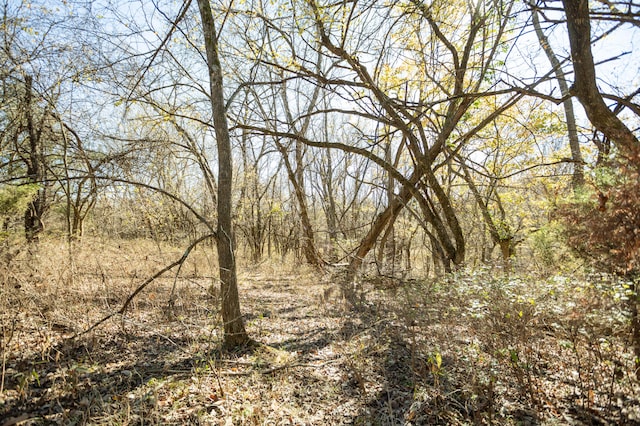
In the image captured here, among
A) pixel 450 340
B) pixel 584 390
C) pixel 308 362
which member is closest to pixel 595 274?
pixel 584 390

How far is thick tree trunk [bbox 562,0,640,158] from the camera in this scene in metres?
3.05

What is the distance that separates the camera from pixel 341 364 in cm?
366

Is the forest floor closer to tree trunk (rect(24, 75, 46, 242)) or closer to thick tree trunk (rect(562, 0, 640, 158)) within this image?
thick tree trunk (rect(562, 0, 640, 158))

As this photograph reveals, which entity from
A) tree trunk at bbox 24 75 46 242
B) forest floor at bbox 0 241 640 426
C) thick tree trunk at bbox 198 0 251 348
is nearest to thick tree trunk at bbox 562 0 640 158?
forest floor at bbox 0 241 640 426

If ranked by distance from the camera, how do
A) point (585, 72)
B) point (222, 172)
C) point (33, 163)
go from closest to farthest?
point (585, 72) < point (222, 172) < point (33, 163)

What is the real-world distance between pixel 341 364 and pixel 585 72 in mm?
4085

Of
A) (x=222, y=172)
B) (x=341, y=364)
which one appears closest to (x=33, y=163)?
(x=222, y=172)

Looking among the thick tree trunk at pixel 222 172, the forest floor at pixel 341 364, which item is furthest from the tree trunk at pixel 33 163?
the thick tree trunk at pixel 222 172

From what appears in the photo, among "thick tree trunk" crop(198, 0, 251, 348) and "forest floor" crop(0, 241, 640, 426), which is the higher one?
→ "thick tree trunk" crop(198, 0, 251, 348)

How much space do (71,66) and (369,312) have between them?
6487 mm

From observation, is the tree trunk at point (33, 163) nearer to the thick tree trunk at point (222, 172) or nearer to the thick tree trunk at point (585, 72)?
the thick tree trunk at point (222, 172)

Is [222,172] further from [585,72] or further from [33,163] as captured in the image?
[33,163]

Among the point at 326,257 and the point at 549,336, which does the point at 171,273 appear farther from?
the point at 549,336

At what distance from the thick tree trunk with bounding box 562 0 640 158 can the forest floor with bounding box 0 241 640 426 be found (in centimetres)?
177
